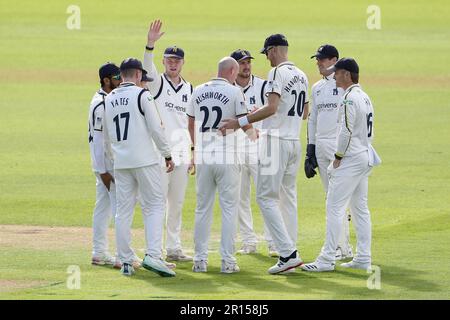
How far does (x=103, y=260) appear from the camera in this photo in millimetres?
12922

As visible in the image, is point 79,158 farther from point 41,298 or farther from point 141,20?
point 141,20

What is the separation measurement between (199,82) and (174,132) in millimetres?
20258

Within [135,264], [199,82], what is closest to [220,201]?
[135,264]

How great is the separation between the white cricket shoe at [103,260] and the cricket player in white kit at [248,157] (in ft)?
5.97

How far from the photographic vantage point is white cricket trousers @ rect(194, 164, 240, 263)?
1234 centimetres

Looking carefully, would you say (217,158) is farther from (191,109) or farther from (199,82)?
(199,82)

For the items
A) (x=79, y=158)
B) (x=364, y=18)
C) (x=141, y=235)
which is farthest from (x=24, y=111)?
(x=364, y=18)

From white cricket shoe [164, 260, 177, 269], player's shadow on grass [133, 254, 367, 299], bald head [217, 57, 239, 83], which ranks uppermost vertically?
bald head [217, 57, 239, 83]

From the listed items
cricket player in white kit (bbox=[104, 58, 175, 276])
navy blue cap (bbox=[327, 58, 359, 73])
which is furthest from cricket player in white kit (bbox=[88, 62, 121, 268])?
navy blue cap (bbox=[327, 58, 359, 73])

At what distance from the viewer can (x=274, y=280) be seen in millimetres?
11867

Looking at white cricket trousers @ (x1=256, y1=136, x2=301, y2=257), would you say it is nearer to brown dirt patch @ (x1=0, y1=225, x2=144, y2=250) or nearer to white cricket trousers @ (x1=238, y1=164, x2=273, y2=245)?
white cricket trousers @ (x1=238, y1=164, x2=273, y2=245)

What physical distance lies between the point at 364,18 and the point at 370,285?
40.3 m

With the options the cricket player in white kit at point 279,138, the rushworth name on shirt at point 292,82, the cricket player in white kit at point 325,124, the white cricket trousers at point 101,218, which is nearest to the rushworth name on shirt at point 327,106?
the cricket player in white kit at point 325,124

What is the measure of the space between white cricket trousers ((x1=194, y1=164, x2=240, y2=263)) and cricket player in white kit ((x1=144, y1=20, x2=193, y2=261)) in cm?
98
